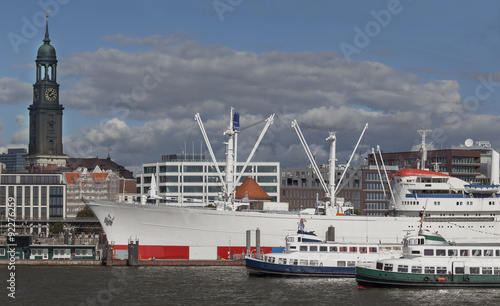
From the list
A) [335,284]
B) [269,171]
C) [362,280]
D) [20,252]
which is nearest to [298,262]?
[335,284]

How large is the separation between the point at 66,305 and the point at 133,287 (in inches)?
365

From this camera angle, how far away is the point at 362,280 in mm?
60250

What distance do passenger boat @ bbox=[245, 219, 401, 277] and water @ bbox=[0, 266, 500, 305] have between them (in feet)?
3.32

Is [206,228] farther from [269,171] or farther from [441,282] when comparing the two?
[269,171]

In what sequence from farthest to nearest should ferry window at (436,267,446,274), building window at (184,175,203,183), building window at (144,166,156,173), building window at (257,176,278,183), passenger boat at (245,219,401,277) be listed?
building window at (257,176,278,183) < building window at (144,166,156,173) < building window at (184,175,203,183) < passenger boat at (245,219,401,277) < ferry window at (436,267,446,274)

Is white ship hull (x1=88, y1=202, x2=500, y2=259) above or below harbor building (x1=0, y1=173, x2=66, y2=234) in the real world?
below

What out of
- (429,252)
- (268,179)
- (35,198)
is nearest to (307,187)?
(268,179)

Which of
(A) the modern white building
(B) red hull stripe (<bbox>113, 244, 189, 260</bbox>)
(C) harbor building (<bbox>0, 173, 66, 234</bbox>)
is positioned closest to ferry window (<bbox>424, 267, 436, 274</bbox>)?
(B) red hull stripe (<bbox>113, 244, 189, 260</bbox>)

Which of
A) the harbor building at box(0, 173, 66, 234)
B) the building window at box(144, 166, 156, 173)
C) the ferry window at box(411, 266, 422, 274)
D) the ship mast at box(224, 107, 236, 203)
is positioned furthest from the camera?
the building window at box(144, 166, 156, 173)

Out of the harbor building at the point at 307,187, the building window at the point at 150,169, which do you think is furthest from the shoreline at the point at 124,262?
the harbor building at the point at 307,187

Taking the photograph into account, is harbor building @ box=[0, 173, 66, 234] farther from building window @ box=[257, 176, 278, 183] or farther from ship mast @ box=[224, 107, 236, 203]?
ship mast @ box=[224, 107, 236, 203]

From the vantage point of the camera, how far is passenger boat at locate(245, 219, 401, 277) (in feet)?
226

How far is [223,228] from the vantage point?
84.4 meters

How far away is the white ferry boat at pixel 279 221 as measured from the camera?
83188 mm
